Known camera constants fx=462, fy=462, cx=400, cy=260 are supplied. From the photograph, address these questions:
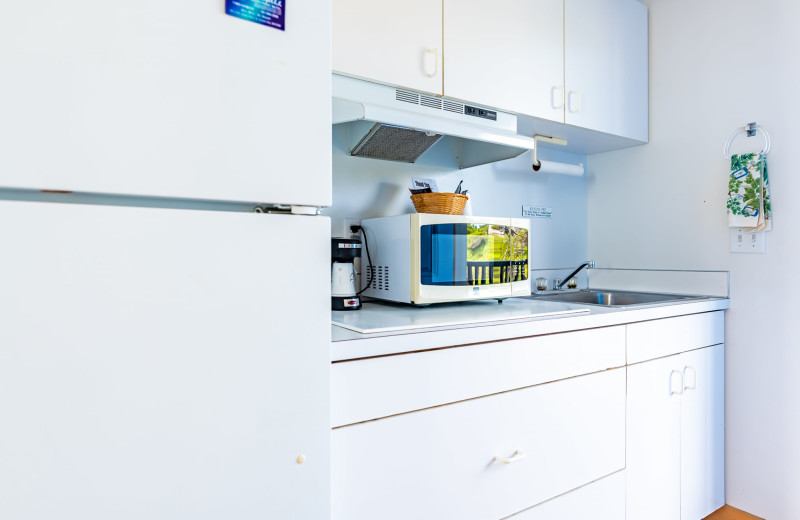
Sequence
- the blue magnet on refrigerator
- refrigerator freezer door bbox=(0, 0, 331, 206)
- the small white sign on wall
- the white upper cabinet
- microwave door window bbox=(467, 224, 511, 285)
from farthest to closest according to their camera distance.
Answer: the small white sign on wall < microwave door window bbox=(467, 224, 511, 285) < the white upper cabinet < the blue magnet on refrigerator < refrigerator freezer door bbox=(0, 0, 331, 206)

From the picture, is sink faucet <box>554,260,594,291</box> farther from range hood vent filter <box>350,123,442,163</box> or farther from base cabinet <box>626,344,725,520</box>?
range hood vent filter <box>350,123,442,163</box>

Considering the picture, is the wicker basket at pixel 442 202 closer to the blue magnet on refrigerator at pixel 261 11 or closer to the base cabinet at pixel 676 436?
the base cabinet at pixel 676 436

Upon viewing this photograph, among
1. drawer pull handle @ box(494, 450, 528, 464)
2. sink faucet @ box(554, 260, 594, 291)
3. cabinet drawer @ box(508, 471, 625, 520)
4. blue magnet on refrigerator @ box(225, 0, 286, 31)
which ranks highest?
blue magnet on refrigerator @ box(225, 0, 286, 31)

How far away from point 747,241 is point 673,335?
546 mm

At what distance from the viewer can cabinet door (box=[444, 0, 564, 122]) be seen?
149 cm

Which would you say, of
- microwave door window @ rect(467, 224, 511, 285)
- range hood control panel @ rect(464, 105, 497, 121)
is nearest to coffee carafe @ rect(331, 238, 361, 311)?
microwave door window @ rect(467, 224, 511, 285)

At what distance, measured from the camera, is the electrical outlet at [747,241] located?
1.75m

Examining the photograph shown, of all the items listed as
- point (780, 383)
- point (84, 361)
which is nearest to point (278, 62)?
point (84, 361)

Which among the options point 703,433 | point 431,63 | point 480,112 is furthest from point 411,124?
point 703,433

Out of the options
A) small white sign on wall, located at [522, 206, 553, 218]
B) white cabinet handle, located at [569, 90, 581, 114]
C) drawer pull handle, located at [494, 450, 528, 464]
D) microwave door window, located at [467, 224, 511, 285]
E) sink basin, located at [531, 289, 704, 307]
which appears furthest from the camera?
small white sign on wall, located at [522, 206, 553, 218]

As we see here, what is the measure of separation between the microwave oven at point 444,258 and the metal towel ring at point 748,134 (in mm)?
958

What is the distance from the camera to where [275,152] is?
70 centimetres

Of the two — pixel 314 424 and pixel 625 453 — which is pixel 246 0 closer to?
pixel 314 424

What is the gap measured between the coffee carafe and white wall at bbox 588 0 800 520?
1.49 m
